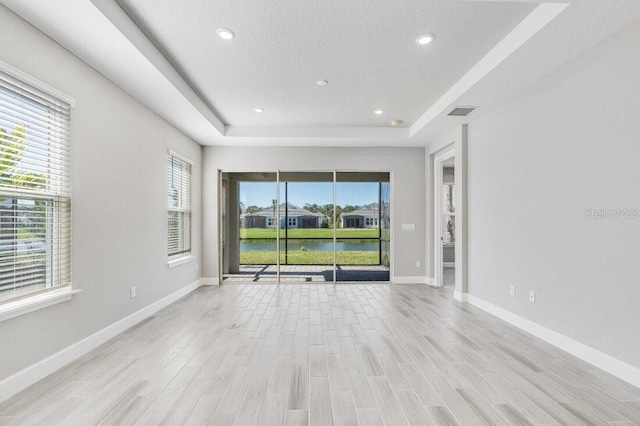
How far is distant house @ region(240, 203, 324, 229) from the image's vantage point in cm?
632

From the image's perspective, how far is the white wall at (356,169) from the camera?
6.01 meters

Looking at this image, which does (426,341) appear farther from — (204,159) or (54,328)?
(204,159)

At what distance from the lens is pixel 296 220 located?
20.9ft

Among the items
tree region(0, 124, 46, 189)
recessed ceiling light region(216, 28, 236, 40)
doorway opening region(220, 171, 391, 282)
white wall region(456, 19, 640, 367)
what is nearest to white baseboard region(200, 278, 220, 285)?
doorway opening region(220, 171, 391, 282)

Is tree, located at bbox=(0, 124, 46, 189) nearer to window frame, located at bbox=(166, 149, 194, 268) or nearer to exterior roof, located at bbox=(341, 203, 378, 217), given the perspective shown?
window frame, located at bbox=(166, 149, 194, 268)

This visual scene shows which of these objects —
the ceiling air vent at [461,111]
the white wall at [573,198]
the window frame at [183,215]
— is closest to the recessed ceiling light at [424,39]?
the white wall at [573,198]

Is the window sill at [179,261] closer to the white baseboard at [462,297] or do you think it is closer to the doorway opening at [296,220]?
the doorway opening at [296,220]

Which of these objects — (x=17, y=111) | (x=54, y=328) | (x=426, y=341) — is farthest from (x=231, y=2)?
(x=426, y=341)

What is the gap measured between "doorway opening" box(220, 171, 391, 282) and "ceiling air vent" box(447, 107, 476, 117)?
2124 millimetres

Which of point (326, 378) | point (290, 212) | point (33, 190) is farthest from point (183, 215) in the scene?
point (326, 378)

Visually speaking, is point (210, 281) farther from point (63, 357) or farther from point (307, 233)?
point (63, 357)

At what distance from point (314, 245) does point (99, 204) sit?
4054mm

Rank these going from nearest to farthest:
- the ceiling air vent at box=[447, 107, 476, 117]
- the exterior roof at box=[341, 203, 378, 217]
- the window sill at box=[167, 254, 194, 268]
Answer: the ceiling air vent at box=[447, 107, 476, 117]
the window sill at box=[167, 254, 194, 268]
the exterior roof at box=[341, 203, 378, 217]

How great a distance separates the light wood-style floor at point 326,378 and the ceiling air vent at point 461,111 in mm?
2697
